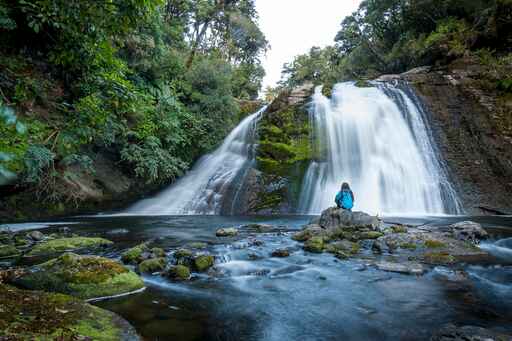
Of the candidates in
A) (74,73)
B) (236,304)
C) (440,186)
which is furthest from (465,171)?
(74,73)

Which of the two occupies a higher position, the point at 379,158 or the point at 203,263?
the point at 379,158

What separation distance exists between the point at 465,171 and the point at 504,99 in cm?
469

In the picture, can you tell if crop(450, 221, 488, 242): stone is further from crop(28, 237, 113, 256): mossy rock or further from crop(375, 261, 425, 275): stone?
crop(28, 237, 113, 256): mossy rock

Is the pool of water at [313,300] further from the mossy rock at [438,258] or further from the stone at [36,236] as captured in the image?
the stone at [36,236]

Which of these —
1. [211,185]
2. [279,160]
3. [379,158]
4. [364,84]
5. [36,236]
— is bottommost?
[36,236]

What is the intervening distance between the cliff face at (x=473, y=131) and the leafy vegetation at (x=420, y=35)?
4.00 feet

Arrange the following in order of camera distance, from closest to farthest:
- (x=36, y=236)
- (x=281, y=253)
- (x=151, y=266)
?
(x=151, y=266), (x=281, y=253), (x=36, y=236)

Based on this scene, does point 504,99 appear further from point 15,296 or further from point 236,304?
point 15,296

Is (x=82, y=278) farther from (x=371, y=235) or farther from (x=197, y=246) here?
(x=371, y=235)

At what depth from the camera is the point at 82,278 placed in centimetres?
454

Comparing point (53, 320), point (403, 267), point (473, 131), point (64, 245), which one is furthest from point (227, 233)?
point (473, 131)

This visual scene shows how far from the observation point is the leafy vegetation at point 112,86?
4.14 metres

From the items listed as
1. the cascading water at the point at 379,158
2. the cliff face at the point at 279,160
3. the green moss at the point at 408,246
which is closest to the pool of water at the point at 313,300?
the green moss at the point at 408,246

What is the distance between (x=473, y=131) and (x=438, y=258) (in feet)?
39.3
